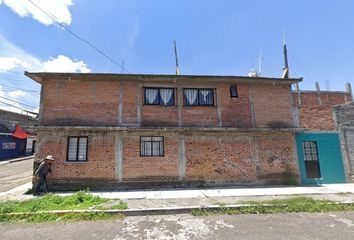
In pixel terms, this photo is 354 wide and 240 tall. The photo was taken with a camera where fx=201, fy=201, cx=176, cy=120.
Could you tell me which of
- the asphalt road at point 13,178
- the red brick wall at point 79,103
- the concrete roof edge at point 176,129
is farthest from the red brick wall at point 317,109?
the asphalt road at point 13,178

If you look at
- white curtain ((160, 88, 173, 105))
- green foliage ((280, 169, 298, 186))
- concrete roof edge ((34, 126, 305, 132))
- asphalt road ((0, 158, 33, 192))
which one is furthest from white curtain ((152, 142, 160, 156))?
asphalt road ((0, 158, 33, 192))

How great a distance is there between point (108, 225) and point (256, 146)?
8293 mm

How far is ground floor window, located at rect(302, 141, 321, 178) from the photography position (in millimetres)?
11227

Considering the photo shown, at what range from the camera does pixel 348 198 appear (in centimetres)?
802

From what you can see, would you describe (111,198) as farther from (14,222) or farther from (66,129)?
(66,129)

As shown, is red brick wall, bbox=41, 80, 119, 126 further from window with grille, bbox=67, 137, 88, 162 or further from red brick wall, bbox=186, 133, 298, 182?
red brick wall, bbox=186, 133, 298, 182

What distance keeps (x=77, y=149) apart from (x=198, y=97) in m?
6.78

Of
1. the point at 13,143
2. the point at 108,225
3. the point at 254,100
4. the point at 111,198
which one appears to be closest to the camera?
the point at 108,225

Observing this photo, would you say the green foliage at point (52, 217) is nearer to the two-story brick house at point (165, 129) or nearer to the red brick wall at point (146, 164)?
the two-story brick house at point (165, 129)

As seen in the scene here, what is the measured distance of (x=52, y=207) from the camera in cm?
679

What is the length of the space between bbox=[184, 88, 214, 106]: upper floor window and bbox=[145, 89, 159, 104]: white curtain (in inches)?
66.4

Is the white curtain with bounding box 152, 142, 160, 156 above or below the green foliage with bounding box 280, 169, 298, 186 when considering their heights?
above

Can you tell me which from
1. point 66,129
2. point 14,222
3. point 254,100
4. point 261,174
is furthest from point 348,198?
point 66,129

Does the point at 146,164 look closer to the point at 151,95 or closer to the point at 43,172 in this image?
the point at 151,95
